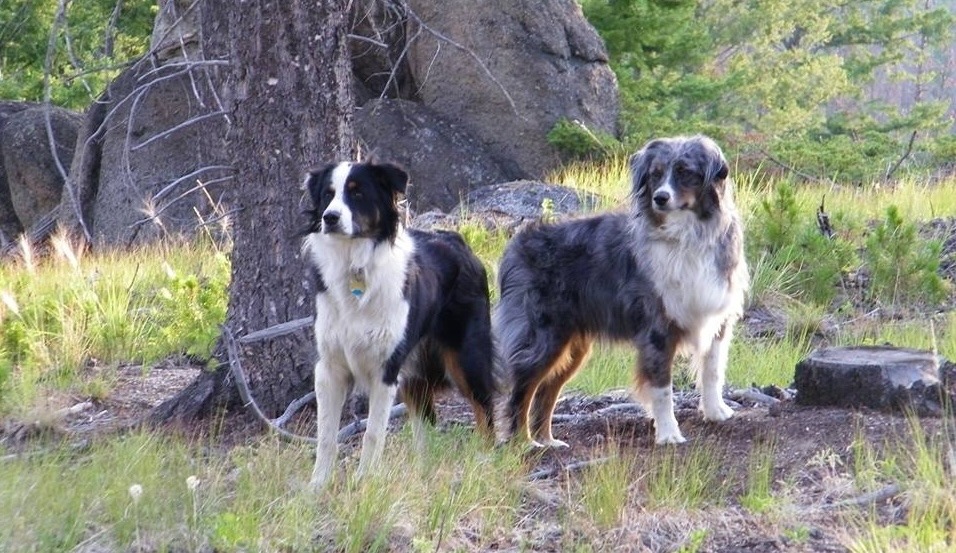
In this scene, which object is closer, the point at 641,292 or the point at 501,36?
the point at 641,292

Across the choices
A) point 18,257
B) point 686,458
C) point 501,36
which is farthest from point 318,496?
point 501,36

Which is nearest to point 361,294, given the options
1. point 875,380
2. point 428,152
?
point 875,380

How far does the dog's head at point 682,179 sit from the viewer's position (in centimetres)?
707

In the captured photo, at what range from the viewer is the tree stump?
265 inches

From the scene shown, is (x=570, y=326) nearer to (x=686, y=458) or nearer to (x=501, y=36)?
(x=686, y=458)

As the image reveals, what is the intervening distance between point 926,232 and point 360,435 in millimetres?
7628

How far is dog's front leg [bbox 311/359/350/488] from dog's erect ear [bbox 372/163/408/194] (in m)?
0.95

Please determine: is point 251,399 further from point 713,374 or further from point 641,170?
point 713,374

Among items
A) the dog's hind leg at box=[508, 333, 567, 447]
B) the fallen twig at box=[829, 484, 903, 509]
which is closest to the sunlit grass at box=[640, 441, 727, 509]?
the fallen twig at box=[829, 484, 903, 509]

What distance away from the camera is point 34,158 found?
19484 millimetres

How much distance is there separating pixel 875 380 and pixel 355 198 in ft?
9.85

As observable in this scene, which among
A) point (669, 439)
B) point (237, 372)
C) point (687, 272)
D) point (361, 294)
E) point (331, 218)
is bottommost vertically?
point (669, 439)

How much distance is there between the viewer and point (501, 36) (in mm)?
16328

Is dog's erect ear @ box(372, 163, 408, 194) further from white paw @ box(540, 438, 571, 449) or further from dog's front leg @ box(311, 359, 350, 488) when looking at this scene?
white paw @ box(540, 438, 571, 449)
